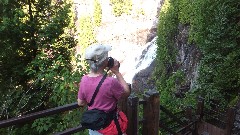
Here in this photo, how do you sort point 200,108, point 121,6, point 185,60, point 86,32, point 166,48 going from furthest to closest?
point 121,6 → point 86,32 → point 166,48 → point 185,60 → point 200,108

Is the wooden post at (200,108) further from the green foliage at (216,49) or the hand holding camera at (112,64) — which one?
the hand holding camera at (112,64)

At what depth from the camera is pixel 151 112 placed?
12.7ft

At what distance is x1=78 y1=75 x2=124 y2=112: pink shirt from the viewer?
285 cm

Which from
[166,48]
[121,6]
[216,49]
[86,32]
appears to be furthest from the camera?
[121,6]

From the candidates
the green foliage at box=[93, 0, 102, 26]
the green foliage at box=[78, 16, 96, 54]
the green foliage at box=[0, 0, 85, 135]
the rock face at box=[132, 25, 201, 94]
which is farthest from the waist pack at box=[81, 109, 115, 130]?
the green foliage at box=[93, 0, 102, 26]

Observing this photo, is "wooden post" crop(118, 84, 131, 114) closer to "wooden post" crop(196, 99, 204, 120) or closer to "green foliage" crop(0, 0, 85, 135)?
"wooden post" crop(196, 99, 204, 120)

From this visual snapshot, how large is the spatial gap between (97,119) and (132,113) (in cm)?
82

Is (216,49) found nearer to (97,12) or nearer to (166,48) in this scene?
(166,48)

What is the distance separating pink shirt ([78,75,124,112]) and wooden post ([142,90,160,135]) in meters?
0.94

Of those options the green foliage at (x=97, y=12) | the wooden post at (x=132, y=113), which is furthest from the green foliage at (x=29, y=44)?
the green foliage at (x=97, y=12)

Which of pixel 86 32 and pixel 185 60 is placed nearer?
pixel 185 60

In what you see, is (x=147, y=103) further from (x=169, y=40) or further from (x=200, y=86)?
(x=169, y=40)

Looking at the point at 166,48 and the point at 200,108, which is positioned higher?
the point at 166,48

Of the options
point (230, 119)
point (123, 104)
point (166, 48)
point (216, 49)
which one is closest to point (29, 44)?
point (216, 49)
